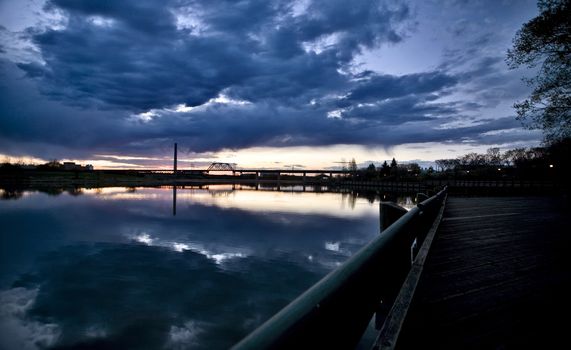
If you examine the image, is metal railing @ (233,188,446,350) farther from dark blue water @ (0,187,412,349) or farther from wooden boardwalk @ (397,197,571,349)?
dark blue water @ (0,187,412,349)

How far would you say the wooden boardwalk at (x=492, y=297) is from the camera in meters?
2.41

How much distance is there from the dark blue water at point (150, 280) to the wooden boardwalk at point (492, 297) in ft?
13.9

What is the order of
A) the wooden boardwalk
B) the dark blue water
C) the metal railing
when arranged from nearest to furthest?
the metal railing
the wooden boardwalk
the dark blue water

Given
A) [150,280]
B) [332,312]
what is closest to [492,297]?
[332,312]

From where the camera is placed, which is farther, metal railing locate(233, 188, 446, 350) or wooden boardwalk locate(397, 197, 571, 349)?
wooden boardwalk locate(397, 197, 571, 349)

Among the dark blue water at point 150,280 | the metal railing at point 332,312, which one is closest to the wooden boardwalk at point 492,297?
the metal railing at point 332,312

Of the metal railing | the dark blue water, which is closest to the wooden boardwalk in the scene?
the metal railing

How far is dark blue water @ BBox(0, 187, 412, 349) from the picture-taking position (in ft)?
20.1

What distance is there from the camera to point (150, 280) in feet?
29.6

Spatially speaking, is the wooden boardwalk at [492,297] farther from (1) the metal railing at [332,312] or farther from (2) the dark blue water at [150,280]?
(2) the dark blue water at [150,280]

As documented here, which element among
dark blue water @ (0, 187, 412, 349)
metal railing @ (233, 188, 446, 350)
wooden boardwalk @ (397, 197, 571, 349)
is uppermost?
metal railing @ (233, 188, 446, 350)

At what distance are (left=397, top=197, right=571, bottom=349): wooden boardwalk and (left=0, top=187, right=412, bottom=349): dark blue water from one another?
4251 millimetres

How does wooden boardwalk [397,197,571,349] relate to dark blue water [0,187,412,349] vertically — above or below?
above

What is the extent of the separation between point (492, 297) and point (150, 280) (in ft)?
28.8
